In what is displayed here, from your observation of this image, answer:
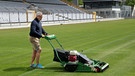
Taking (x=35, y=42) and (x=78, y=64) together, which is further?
(x=35, y=42)

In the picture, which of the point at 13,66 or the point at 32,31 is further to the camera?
the point at 13,66

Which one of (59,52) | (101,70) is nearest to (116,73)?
(101,70)

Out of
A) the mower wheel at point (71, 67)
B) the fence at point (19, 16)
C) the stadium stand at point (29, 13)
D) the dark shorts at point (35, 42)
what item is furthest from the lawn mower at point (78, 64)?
the stadium stand at point (29, 13)

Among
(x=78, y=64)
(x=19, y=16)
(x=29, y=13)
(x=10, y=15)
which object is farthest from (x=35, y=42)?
(x=29, y=13)

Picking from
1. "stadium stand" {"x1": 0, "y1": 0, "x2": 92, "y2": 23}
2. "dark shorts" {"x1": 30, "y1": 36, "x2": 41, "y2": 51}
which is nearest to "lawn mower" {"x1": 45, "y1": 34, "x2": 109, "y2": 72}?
"dark shorts" {"x1": 30, "y1": 36, "x2": 41, "y2": 51}

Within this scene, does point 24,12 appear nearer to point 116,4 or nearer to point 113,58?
point 113,58

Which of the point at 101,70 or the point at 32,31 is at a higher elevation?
the point at 32,31

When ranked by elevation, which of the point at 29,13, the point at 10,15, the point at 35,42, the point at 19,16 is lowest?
the point at 35,42

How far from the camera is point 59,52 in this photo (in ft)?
37.2

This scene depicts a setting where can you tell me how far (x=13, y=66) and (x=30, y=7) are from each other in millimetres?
58331

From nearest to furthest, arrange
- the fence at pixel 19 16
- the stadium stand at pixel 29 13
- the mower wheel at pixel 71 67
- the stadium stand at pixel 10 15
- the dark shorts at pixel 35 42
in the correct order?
the mower wheel at pixel 71 67, the dark shorts at pixel 35 42, the fence at pixel 19 16, the stadium stand at pixel 10 15, the stadium stand at pixel 29 13

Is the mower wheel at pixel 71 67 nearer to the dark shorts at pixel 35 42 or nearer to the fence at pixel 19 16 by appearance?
the dark shorts at pixel 35 42

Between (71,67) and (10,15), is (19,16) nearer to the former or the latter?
(10,15)

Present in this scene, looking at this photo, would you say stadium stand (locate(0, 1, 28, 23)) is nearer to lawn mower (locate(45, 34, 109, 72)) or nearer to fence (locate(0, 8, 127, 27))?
fence (locate(0, 8, 127, 27))
